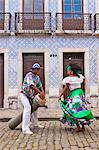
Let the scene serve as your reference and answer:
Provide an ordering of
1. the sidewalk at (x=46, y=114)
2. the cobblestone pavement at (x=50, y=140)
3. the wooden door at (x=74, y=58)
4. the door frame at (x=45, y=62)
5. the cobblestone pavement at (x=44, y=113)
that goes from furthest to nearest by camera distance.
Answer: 1. the wooden door at (x=74, y=58)
2. the door frame at (x=45, y=62)
3. the cobblestone pavement at (x=44, y=113)
4. the sidewalk at (x=46, y=114)
5. the cobblestone pavement at (x=50, y=140)

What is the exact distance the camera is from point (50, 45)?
15711 mm

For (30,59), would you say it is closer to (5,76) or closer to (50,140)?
(5,76)

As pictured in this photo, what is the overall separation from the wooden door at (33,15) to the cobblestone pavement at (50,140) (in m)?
9.32

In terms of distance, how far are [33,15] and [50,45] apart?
1862 mm

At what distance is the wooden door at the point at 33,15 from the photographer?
15.8 metres

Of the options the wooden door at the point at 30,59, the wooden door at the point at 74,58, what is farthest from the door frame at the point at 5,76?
the wooden door at the point at 74,58

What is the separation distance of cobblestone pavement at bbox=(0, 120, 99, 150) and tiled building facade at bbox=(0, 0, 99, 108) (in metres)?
8.28

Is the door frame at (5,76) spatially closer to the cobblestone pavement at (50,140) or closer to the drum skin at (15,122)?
the drum skin at (15,122)

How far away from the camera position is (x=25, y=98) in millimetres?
7059

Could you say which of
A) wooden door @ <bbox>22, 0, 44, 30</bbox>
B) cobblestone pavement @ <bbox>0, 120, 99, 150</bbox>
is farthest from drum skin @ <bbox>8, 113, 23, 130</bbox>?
wooden door @ <bbox>22, 0, 44, 30</bbox>

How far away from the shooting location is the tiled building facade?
15445 millimetres

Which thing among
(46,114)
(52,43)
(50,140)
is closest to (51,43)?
(52,43)

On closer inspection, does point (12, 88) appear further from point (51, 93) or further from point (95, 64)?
point (95, 64)

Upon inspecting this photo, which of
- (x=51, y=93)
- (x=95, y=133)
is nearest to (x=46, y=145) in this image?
(x=95, y=133)
